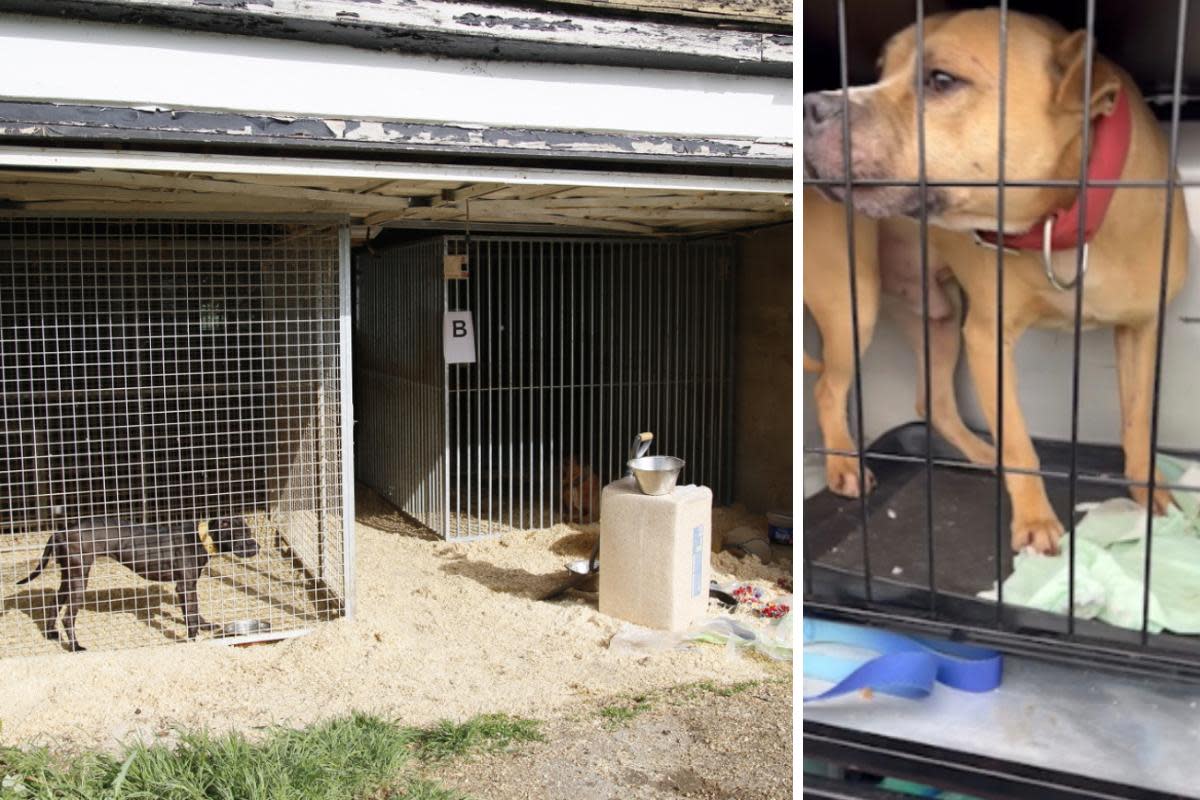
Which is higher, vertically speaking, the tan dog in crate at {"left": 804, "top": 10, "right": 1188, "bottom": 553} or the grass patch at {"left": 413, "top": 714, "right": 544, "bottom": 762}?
the tan dog in crate at {"left": 804, "top": 10, "right": 1188, "bottom": 553}

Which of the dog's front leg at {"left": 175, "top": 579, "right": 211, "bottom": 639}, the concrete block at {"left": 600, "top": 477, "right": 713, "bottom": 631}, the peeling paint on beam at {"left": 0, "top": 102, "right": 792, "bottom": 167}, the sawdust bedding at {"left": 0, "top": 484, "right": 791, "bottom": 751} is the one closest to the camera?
the peeling paint on beam at {"left": 0, "top": 102, "right": 792, "bottom": 167}

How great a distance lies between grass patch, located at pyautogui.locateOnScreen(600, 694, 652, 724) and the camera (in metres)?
4.85

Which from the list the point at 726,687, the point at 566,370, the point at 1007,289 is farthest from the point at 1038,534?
the point at 566,370

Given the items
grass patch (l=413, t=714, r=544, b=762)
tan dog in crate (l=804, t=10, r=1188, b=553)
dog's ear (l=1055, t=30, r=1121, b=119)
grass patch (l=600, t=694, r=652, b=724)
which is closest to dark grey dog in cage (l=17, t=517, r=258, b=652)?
grass patch (l=413, t=714, r=544, b=762)

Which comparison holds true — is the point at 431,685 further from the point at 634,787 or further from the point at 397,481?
the point at 397,481

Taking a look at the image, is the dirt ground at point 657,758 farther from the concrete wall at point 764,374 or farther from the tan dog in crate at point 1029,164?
the concrete wall at point 764,374

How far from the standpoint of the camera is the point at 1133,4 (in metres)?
1.28

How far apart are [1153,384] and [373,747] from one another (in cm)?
342

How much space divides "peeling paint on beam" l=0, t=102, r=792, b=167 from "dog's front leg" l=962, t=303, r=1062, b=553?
8.35 ft

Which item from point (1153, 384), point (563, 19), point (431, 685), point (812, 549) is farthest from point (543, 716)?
point (1153, 384)

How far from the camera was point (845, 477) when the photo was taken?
5.20ft

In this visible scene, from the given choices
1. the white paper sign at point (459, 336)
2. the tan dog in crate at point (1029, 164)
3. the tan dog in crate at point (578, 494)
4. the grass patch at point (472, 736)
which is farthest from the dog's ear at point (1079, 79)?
the tan dog in crate at point (578, 494)

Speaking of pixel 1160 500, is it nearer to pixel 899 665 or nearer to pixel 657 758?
pixel 899 665

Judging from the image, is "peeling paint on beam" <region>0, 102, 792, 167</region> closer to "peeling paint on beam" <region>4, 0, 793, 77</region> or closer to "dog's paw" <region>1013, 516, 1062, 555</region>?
"peeling paint on beam" <region>4, 0, 793, 77</region>
